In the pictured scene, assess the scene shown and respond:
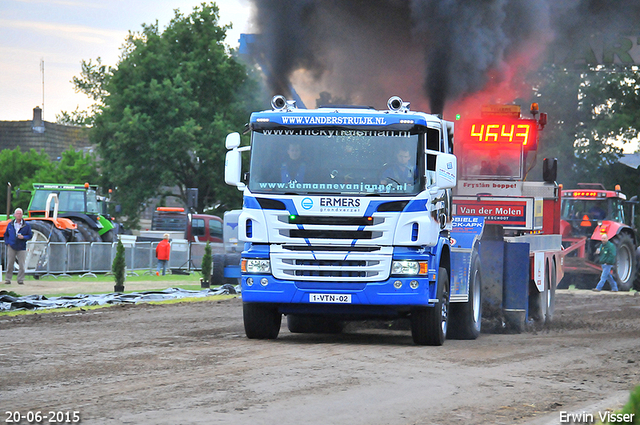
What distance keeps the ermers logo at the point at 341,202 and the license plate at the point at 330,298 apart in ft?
3.69

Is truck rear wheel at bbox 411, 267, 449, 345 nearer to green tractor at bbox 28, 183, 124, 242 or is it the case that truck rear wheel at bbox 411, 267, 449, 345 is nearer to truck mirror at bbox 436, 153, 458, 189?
truck mirror at bbox 436, 153, 458, 189

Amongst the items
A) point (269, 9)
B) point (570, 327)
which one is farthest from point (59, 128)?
point (570, 327)

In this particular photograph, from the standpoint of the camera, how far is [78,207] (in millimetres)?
31766

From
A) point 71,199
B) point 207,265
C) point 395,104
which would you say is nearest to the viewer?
point 395,104

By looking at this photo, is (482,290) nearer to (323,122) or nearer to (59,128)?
(323,122)

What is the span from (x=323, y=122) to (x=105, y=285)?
14.3m

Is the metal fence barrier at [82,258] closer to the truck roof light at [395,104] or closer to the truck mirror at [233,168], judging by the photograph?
the truck mirror at [233,168]

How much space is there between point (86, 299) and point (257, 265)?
8.11 m

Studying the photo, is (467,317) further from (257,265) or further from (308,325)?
(257,265)

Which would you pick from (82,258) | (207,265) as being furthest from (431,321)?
(82,258)

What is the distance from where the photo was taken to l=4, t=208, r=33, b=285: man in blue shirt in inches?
941

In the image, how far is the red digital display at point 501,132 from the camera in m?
17.5

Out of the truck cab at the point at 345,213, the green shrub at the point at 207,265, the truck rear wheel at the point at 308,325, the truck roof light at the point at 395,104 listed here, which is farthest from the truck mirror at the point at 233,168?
the green shrub at the point at 207,265

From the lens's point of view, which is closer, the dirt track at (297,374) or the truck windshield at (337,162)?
the dirt track at (297,374)
